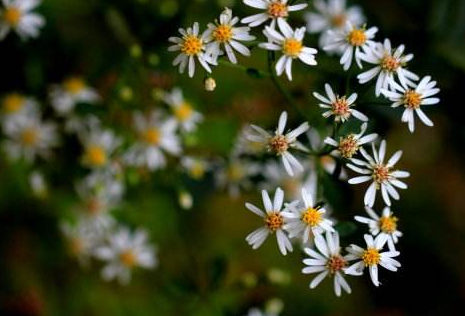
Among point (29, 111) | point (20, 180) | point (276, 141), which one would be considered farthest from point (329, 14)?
point (20, 180)

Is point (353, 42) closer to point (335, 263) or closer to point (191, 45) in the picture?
point (191, 45)

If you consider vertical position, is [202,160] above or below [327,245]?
above

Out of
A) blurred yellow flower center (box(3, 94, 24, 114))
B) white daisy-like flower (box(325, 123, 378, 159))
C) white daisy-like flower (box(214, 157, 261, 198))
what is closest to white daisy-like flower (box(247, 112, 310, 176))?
white daisy-like flower (box(325, 123, 378, 159))

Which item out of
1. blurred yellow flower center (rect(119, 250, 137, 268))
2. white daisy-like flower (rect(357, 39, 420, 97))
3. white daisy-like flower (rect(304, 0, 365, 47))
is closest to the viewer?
white daisy-like flower (rect(357, 39, 420, 97))

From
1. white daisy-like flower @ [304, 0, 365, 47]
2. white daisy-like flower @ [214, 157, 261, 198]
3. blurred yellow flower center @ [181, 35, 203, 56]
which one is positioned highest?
white daisy-like flower @ [304, 0, 365, 47]

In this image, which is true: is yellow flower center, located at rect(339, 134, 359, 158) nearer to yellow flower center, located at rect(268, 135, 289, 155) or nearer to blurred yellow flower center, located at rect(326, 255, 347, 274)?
yellow flower center, located at rect(268, 135, 289, 155)

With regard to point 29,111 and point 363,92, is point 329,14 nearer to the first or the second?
point 363,92
